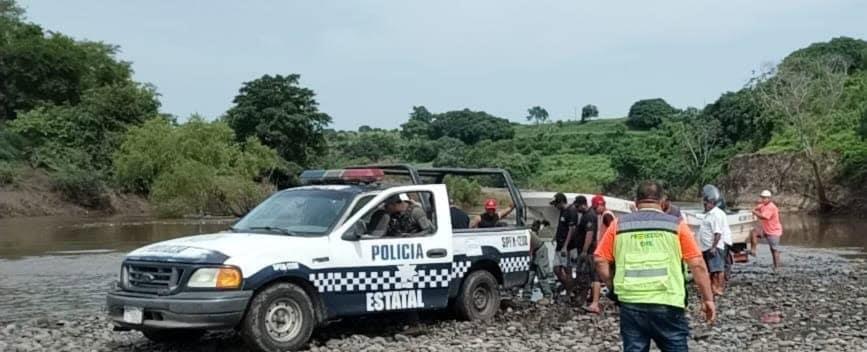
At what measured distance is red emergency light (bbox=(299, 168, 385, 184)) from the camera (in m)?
11.6

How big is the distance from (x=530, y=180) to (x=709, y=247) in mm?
74628

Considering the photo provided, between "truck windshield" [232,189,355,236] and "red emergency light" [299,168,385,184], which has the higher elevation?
"red emergency light" [299,168,385,184]

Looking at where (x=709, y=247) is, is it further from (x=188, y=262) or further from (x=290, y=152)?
(x=290, y=152)

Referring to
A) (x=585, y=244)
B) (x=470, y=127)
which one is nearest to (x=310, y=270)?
(x=585, y=244)

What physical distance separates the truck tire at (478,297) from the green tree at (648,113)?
384 feet

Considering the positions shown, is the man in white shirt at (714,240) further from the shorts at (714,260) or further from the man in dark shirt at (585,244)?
the man in dark shirt at (585,244)

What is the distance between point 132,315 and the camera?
9.38 metres

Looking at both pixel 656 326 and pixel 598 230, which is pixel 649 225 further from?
pixel 598 230

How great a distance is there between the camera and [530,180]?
89.8m

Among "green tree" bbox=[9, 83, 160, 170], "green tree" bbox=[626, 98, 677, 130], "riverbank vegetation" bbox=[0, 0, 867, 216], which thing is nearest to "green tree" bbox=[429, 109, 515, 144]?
"green tree" bbox=[626, 98, 677, 130]

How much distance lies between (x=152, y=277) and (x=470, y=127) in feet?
424

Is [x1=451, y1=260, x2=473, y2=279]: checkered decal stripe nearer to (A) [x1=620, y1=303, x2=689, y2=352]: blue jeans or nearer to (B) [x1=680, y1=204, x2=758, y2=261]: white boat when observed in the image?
(A) [x1=620, y1=303, x2=689, y2=352]: blue jeans

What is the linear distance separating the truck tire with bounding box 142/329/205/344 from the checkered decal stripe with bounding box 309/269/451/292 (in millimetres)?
1496

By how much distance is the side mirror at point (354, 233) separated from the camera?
34.5 ft
